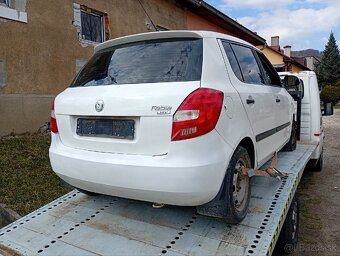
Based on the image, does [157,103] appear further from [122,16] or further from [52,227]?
[122,16]

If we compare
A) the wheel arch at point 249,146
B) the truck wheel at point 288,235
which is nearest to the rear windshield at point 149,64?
the wheel arch at point 249,146

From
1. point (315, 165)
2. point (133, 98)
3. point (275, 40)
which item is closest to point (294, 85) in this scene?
point (315, 165)

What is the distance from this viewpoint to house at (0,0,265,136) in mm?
5816

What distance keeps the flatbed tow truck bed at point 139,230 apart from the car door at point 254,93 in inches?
20.5

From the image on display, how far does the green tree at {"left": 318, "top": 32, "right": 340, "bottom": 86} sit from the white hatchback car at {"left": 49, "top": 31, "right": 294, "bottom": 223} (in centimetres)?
4670

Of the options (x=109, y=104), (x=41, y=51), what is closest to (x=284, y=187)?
(x=109, y=104)

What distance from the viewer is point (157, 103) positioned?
6.81 ft

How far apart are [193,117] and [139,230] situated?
3.12 feet

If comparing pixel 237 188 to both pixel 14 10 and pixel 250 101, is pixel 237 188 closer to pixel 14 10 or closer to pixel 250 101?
pixel 250 101

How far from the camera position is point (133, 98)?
215 cm

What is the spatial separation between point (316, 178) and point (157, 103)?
4.77 m

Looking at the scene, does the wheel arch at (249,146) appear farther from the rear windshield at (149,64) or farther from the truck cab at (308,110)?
the truck cab at (308,110)

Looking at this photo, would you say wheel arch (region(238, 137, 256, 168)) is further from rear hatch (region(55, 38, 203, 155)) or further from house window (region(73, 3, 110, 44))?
house window (region(73, 3, 110, 44))

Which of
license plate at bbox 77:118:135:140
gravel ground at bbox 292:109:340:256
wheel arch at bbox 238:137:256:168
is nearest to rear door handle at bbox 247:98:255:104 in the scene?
wheel arch at bbox 238:137:256:168
